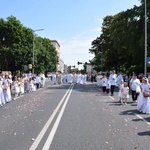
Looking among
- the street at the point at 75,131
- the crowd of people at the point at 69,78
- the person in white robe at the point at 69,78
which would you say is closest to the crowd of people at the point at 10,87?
the street at the point at 75,131

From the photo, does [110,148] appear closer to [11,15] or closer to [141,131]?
[141,131]

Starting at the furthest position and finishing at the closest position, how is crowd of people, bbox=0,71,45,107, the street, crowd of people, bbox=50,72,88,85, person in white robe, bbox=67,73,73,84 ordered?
person in white robe, bbox=67,73,73,84, crowd of people, bbox=50,72,88,85, crowd of people, bbox=0,71,45,107, the street

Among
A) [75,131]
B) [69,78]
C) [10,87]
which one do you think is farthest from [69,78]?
[75,131]

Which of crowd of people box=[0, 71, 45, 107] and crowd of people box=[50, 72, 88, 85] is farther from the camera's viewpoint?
crowd of people box=[50, 72, 88, 85]

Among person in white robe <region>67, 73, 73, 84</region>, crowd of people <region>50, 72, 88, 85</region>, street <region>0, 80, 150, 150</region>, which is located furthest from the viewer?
person in white robe <region>67, 73, 73, 84</region>

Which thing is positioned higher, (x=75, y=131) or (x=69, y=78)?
(x=69, y=78)

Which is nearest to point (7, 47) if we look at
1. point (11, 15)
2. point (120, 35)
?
point (11, 15)

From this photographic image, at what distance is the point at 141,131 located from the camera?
9.32m

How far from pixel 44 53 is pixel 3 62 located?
2957 centimetres

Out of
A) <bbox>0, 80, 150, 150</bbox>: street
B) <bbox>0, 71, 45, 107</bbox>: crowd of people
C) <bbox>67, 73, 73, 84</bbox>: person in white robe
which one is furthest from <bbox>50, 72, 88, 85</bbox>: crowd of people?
<bbox>0, 80, 150, 150</bbox>: street

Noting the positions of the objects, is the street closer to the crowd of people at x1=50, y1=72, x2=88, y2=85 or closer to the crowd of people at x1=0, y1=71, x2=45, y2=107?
the crowd of people at x1=0, y1=71, x2=45, y2=107

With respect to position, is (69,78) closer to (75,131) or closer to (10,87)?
(10,87)

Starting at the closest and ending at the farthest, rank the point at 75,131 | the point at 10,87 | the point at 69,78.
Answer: the point at 75,131 → the point at 10,87 → the point at 69,78

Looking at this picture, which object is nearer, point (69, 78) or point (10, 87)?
point (10, 87)
